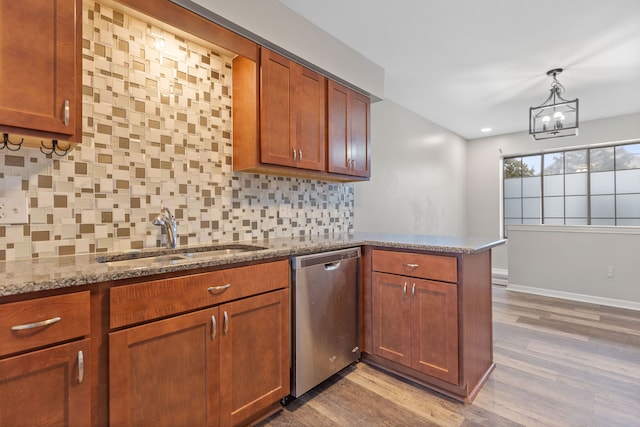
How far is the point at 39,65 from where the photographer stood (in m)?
1.22

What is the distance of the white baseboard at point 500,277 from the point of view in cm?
487

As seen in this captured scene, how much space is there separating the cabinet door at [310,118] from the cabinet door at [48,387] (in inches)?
63.0

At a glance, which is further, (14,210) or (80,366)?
→ (14,210)

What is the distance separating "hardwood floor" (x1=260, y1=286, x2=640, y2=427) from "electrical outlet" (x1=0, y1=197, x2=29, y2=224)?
59.7 inches

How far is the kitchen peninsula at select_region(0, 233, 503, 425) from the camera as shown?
41.1 inches

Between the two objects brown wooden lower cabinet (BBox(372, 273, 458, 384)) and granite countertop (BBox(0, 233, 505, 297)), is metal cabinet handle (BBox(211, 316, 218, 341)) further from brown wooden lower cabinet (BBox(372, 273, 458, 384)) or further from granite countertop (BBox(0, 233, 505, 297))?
brown wooden lower cabinet (BBox(372, 273, 458, 384))

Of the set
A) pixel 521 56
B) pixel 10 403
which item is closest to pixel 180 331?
pixel 10 403

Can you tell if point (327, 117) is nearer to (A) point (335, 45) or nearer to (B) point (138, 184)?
(A) point (335, 45)

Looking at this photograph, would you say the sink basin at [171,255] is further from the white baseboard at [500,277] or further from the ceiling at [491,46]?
the white baseboard at [500,277]

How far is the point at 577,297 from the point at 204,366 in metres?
4.50

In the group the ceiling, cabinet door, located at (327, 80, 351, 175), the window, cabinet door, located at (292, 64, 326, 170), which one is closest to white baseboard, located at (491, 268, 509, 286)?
the window

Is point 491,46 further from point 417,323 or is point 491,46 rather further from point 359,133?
point 417,323

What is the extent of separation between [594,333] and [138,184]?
387cm

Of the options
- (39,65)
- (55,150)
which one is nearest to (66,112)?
(39,65)
